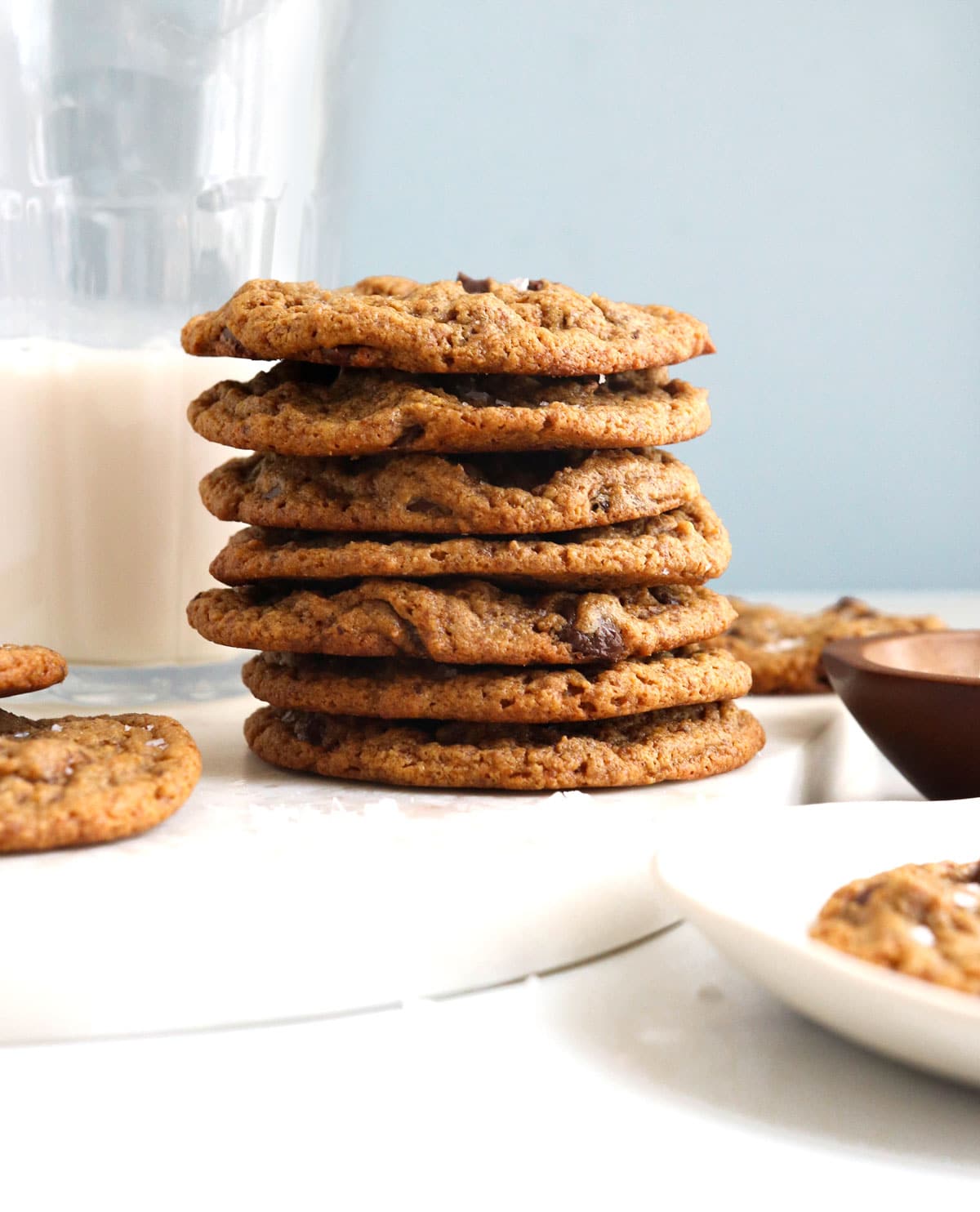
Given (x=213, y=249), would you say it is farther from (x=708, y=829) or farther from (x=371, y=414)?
(x=708, y=829)

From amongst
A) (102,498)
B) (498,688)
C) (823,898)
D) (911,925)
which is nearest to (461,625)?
(498,688)

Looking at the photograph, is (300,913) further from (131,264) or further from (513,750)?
(131,264)

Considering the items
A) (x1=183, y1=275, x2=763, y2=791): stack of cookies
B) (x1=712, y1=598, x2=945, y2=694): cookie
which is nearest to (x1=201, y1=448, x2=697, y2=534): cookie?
(x1=183, y1=275, x2=763, y2=791): stack of cookies

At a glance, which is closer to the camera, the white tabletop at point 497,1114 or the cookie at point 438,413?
the white tabletop at point 497,1114

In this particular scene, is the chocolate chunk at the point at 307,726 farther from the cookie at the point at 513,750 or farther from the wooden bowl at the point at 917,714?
the wooden bowl at the point at 917,714

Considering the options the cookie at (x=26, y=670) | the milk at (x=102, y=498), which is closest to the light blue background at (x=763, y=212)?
the milk at (x=102, y=498)

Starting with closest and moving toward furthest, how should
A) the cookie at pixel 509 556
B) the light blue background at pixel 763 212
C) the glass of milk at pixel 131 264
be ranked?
1. the cookie at pixel 509 556
2. the glass of milk at pixel 131 264
3. the light blue background at pixel 763 212

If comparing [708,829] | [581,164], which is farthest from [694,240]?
[708,829]
